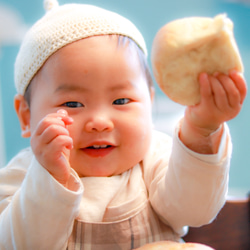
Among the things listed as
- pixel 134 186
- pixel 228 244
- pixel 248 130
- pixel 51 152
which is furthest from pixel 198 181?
pixel 248 130

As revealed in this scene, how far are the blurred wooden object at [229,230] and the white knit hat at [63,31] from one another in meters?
0.59

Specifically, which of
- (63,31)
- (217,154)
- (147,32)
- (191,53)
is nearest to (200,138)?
A: (217,154)

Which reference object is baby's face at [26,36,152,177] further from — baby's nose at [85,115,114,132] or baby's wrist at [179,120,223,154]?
baby's wrist at [179,120,223,154]

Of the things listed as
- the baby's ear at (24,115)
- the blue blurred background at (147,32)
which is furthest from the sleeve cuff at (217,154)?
the blue blurred background at (147,32)

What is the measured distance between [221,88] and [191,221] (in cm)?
34

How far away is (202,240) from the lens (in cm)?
101

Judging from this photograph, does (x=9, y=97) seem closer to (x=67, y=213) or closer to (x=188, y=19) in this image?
A: (x=67, y=213)

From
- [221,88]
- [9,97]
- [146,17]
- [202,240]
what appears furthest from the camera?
[9,97]

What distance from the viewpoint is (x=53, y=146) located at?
58cm

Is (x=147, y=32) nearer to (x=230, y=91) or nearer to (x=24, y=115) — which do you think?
(x=24, y=115)

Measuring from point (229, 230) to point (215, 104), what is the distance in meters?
0.68

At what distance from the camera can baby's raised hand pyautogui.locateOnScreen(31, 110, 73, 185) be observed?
1.93 ft

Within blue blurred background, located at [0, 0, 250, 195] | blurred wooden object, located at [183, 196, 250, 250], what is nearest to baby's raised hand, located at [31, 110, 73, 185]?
blurred wooden object, located at [183, 196, 250, 250]

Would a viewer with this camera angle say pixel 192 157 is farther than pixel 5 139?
No
